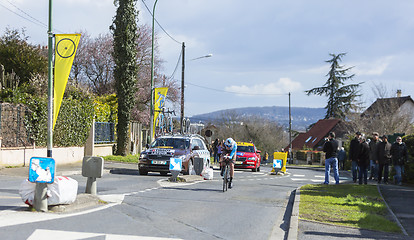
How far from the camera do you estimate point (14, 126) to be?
2077cm

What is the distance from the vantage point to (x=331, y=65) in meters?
74.2

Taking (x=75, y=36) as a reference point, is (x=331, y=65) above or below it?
above

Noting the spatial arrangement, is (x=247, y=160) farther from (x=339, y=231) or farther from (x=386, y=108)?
(x=386, y=108)

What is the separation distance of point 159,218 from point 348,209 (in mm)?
4425

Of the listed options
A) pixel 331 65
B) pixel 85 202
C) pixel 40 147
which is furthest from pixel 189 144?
pixel 331 65

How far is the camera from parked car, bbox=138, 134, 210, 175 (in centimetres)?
2081

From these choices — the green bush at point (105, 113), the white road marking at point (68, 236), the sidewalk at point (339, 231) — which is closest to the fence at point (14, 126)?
the green bush at point (105, 113)

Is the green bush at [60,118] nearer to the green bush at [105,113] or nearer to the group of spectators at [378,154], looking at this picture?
the green bush at [105,113]

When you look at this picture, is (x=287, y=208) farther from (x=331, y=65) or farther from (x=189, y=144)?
(x=331, y=65)

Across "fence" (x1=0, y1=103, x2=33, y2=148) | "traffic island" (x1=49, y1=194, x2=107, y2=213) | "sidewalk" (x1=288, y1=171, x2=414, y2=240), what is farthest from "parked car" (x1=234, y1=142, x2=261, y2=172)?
"traffic island" (x1=49, y1=194, x2=107, y2=213)

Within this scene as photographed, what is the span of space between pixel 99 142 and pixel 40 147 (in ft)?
26.3

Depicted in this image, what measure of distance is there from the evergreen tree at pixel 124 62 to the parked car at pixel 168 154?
31.2ft

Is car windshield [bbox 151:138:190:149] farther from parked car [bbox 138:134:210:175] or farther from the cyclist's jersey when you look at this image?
the cyclist's jersey

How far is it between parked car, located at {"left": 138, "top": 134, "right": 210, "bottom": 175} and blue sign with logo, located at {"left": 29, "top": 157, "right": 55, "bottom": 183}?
1123 cm
